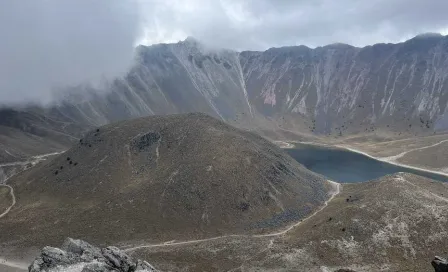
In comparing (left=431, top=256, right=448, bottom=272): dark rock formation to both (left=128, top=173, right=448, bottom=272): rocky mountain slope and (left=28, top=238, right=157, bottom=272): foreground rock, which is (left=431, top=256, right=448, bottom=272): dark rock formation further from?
(left=28, top=238, right=157, bottom=272): foreground rock

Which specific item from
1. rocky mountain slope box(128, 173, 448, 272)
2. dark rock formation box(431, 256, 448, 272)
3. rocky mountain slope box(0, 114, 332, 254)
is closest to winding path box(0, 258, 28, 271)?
rocky mountain slope box(0, 114, 332, 254)

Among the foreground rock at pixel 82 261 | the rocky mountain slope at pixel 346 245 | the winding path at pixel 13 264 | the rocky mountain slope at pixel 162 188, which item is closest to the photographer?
the foreground rock at pixel 82 261

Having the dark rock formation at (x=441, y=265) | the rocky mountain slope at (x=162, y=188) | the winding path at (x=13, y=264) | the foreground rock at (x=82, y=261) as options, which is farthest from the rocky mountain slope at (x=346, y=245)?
the foreground rock at (x=82, y=261)

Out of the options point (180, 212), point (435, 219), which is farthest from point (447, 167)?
point (180, 212)

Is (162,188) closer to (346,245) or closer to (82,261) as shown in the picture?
(346,245)

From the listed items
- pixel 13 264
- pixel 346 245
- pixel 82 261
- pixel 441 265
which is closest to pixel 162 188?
pixel 13 264

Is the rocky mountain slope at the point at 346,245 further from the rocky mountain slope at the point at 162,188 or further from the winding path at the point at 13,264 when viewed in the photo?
the winding path at the point at 13,264
